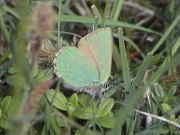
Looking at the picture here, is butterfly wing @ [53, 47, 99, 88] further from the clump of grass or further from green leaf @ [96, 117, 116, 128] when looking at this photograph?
green leaf @ [96, 117, 116, 128]

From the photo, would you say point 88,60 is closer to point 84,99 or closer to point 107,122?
point 84,99

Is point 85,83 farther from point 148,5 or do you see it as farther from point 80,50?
point 148,5

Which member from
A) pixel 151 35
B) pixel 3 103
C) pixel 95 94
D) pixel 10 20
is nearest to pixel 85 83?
pixel 95 94

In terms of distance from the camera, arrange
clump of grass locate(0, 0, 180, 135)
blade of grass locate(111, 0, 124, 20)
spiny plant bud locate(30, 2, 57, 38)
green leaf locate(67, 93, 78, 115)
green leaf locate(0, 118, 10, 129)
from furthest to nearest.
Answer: blade of grass locate(111, 0, 124, 20), green leaf locate(67, 93, 78, 115), green leaf locate(0, 118, 10, 129), clump of grass locate(0, 0, 180, 135), spiny plant bud locate(30, 2, 57, 38)

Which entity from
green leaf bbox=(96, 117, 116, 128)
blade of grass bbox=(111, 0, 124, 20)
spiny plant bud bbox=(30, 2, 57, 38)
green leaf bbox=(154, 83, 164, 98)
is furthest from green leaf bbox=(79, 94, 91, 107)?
spiny plant bud bbox=(30, 2, 57, 38)

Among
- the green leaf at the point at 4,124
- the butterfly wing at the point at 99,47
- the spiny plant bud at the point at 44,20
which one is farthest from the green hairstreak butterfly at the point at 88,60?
the spiny plant bud at the point at 44,20

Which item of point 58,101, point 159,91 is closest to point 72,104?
point 58,101
